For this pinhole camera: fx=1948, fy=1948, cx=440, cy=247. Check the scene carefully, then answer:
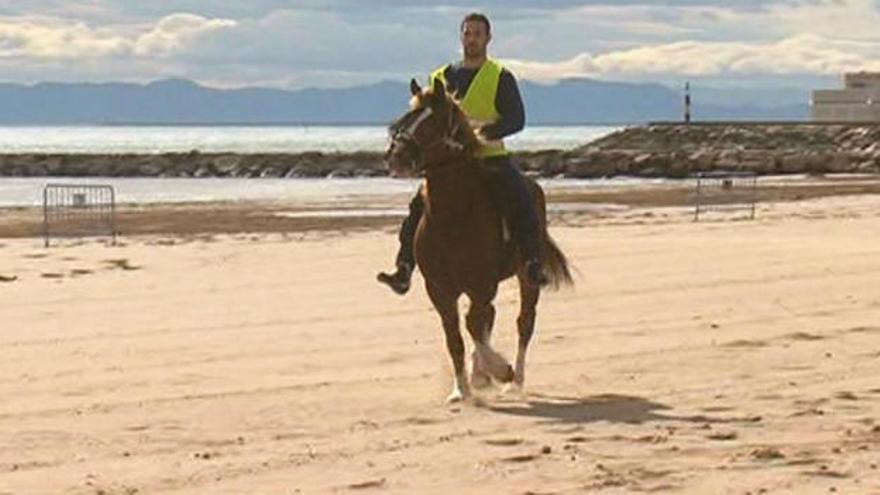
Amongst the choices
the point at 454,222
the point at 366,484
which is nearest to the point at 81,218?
the point at 454,222

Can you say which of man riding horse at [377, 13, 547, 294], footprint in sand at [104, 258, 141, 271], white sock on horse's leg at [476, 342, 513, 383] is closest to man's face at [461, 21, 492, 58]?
man riding horse at [377, 13, 547, 294]

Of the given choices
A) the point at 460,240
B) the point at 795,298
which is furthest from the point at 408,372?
the point at 795,298

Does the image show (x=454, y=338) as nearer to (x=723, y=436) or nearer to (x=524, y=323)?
(x=524, y=323)

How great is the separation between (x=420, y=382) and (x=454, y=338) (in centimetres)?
79

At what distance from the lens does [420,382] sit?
1195cm

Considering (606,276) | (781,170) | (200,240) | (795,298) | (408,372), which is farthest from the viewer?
(781,170)

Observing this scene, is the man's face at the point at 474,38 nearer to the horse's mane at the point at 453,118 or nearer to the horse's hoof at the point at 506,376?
the horse's mane at the point at 453,118

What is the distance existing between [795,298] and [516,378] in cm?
555

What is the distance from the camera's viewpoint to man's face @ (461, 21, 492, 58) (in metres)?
11.2

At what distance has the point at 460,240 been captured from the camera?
10.8m

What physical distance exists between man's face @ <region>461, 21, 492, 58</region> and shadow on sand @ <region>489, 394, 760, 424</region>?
2.02m

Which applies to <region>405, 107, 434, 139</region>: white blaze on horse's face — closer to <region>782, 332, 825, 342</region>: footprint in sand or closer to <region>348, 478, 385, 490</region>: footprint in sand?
<region>348, 478, 385, 490</region>: footprint in sand

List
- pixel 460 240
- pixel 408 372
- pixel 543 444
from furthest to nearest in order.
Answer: pixel 408 372 < pixel 460 240 < pixel 543 444

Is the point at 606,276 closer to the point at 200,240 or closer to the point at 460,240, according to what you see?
the point at 460,240
